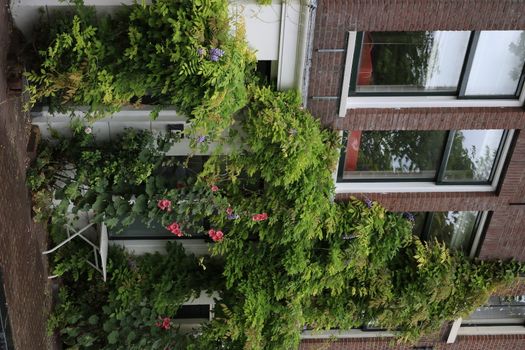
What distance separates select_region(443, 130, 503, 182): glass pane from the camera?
8023 millimetres

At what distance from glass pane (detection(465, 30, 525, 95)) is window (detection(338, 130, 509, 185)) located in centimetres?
69

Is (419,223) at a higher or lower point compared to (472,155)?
lower

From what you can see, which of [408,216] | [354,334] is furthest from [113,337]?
[408,216]

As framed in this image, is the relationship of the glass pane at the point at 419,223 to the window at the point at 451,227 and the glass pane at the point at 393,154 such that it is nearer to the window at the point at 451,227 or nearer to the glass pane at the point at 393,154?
the window at the point at 451,227

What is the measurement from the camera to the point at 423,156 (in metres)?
8.22

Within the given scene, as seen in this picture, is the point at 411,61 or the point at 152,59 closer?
the point at 152,59

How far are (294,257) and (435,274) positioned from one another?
2.18m

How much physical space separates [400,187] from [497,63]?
6.66 feet

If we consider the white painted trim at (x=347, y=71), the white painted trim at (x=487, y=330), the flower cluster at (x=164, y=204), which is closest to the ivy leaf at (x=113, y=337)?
the flower cluster at (x=164, y=204)

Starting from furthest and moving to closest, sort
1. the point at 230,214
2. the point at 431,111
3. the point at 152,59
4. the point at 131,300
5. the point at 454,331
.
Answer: the point at 454,331 < the point at 131,300 < the point at 230,214 < the point at 431,111 < the point at 152,59

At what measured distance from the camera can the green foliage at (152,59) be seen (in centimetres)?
609

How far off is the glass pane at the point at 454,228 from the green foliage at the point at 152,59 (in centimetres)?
388

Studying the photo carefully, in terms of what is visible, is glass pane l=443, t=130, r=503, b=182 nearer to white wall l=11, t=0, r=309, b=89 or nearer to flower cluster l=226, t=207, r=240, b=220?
white wall l=11, t=0, r=309, b=89

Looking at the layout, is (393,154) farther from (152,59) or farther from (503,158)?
(152,59)
